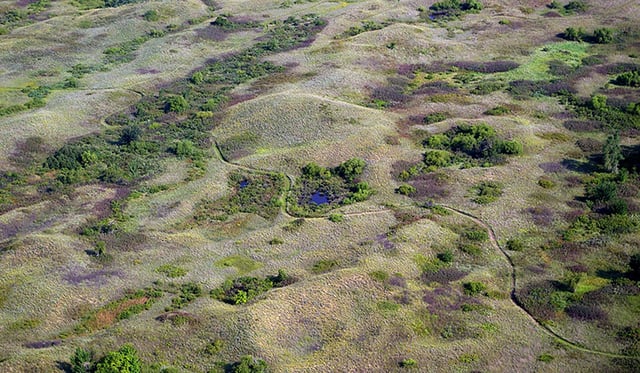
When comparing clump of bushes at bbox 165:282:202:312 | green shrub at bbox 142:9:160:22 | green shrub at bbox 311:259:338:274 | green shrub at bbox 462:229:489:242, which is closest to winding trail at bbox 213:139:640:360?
green shrub at bbox 462:229:489:242

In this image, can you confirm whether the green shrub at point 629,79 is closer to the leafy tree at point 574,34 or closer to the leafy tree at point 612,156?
the leafy tree at point 574,34

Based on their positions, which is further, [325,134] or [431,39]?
[431,39]

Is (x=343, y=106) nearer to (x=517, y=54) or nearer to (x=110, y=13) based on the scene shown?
(x=517, y=54)

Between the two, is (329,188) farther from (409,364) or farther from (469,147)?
(409,364)

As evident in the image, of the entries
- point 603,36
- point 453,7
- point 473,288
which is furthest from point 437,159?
point 453,7

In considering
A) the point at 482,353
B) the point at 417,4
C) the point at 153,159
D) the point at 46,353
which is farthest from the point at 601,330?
the point at 417,4

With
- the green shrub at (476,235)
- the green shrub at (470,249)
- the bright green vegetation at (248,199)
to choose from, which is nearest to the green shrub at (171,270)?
the bright green vegetation at (248,199)
